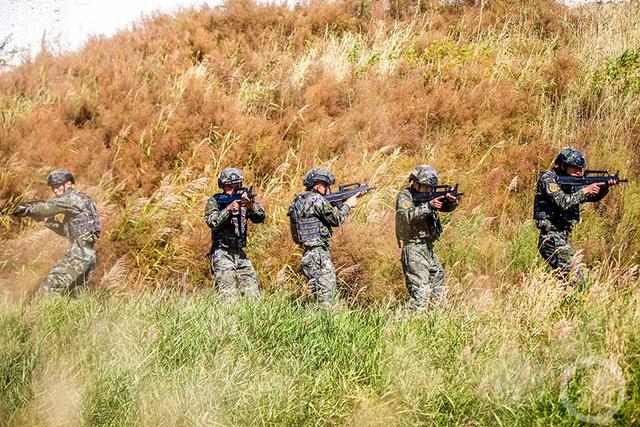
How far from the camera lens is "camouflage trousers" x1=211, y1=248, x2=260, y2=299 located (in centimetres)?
679

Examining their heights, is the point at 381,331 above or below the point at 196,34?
below

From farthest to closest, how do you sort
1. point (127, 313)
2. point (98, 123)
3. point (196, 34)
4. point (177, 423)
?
1. point (196, 34)
2. point (98, 123)
3. point (127, 313)
4. point (177, 423)

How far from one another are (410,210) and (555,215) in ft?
5.76

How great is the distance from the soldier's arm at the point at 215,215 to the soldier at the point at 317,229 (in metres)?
0.70

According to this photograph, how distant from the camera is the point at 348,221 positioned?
27.2 feet

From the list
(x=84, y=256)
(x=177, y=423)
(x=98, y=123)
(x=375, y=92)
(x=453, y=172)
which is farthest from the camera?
(x=375, y=92)

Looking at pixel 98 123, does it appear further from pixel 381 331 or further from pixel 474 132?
pixel 381 331

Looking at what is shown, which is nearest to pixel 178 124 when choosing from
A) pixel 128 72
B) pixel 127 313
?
pixel 128 72

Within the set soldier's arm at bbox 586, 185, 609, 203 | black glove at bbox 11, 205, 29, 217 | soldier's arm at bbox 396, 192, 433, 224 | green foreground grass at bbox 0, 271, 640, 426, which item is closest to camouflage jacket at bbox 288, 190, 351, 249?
soldier's arm at bbox 396, 192, 433, 224

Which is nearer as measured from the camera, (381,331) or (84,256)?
(381,331)

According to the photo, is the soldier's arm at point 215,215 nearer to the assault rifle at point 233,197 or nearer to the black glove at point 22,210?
the assault rifle at point 233,197

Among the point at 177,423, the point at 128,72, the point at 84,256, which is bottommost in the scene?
the point at 84,256

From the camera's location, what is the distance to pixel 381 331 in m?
4.84

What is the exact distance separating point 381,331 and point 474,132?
21.8ft
